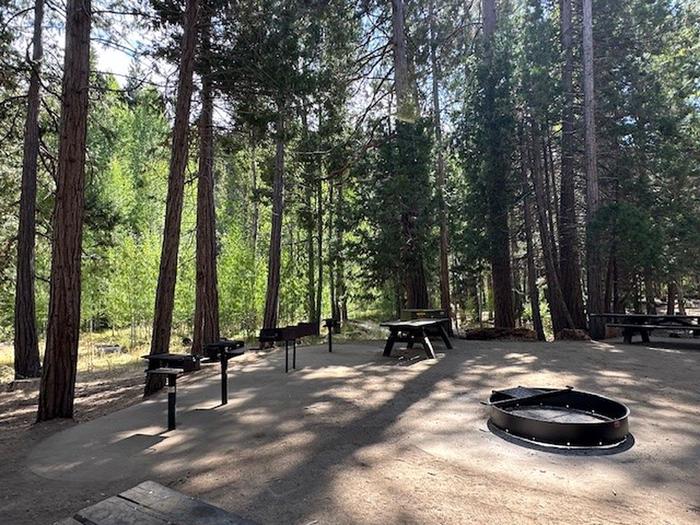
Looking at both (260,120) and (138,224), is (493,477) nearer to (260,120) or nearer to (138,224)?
(260,120)

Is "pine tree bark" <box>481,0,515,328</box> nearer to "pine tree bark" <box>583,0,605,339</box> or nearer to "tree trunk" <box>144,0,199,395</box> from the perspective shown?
"pine tree bark" <box>583,0,605,339</box>

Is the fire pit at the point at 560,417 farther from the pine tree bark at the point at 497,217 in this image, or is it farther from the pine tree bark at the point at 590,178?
the pine tree bark at the point at 497,217

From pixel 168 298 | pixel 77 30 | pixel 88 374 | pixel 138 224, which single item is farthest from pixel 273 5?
pixel 138 224

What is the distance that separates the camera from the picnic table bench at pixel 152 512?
4.93ft

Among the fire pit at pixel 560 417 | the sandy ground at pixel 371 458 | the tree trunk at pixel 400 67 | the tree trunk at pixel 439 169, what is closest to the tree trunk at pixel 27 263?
the sandy ground at pixel 371 458

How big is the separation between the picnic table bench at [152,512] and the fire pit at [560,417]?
2893 mm

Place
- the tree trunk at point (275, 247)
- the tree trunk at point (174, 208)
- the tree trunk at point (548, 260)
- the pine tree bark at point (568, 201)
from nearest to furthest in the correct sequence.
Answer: the tree trunk at point (174, 208), the tree trunk at point (548, 260), the pine tree bark at point (568, 201), the tree trunk at point (275, 247)

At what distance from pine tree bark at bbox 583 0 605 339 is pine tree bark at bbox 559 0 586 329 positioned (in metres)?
0.73

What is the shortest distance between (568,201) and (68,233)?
12018mm

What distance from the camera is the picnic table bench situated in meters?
1.50

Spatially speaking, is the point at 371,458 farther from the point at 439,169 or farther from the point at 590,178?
the point at 439,169

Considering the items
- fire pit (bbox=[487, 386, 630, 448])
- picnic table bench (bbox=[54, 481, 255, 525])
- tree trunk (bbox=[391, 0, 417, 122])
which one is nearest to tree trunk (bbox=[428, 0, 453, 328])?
tree trunk (bbox=[391, 0, 417, 122])

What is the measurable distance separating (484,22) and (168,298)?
11654mm

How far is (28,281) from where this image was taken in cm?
984
